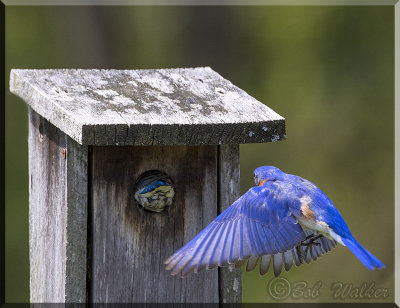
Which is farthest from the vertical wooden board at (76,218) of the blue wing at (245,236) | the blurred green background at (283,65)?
the blurred green background at (283,65)

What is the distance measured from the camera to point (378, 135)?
6.80 meters

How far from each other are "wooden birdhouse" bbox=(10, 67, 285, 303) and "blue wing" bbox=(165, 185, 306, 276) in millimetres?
163

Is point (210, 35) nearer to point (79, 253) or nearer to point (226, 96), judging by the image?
point (226, 96)

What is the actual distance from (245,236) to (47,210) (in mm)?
946

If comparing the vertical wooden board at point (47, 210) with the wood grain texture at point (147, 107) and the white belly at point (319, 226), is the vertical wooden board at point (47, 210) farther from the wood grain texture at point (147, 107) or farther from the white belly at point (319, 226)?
the white belly at point (319, 226)

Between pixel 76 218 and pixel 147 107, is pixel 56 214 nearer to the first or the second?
pixel 76 218

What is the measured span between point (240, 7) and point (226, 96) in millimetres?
3712

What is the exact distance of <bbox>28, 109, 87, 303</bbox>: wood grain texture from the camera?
304 cm

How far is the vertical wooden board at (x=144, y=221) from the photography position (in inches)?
123

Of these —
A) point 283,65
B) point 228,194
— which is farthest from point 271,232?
point 283,65

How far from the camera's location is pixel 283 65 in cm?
683

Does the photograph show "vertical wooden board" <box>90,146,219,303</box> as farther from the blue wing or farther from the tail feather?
the tail feather
